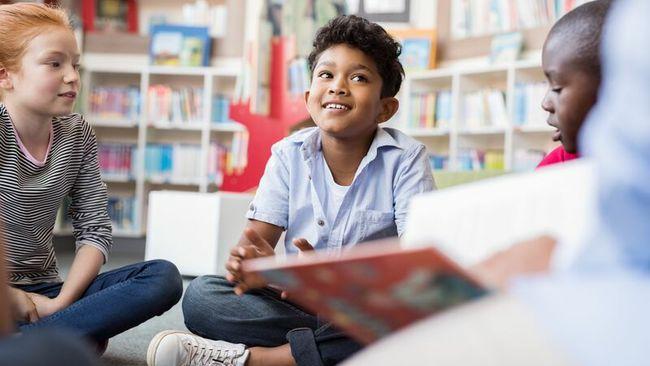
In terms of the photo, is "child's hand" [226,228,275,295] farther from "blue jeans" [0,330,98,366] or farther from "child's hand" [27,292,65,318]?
"blue jeans" [0,330,98,366]

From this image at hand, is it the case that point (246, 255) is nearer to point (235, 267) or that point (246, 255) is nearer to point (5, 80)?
point (235, 267)

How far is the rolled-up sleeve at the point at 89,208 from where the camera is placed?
5.49 feet

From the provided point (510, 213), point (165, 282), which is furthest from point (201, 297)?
point (510, 213)

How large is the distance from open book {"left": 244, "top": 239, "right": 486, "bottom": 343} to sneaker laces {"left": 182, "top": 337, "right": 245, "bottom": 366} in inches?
34.5

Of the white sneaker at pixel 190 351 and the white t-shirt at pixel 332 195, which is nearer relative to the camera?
the white sneaker at pixel 190 351

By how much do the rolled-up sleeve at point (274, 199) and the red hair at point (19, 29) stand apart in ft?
1.74

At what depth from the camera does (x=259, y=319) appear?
5.14ft

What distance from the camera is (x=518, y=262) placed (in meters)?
0.58

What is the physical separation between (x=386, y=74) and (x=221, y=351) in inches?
25.8

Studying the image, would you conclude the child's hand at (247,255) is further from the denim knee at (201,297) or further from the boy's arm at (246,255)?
the denim knee at (201,297)

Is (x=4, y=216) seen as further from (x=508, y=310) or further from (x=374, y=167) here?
(x=508, y=310)

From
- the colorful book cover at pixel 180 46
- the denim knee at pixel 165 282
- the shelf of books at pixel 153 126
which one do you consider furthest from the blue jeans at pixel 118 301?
the colorful book cover at pixel 180 46

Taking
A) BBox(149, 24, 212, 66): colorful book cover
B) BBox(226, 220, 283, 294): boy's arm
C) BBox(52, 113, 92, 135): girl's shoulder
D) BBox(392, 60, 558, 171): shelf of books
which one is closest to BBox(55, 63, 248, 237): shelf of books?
BBox(149, 24, 212, 66): colorful book cover

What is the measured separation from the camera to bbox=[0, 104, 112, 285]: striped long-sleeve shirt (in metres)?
1.56
